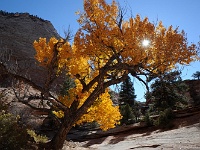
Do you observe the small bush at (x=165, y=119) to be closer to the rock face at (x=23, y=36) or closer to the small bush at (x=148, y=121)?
the small bush at (x=148, y=121)

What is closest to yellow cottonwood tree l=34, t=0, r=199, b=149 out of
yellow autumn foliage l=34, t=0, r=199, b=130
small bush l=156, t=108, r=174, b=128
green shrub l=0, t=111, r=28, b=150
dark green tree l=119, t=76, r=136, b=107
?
yellow autumn foliage l=34, t=0, r=199, b=130

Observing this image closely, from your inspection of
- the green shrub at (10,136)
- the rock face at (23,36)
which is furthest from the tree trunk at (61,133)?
the rock face at (23,36)

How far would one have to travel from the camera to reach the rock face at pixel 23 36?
53.7 m

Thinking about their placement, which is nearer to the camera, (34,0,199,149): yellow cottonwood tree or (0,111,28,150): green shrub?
(0,111,28,150): green shrub

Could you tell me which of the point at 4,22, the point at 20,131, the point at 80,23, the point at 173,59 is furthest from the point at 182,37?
the point at 4,22

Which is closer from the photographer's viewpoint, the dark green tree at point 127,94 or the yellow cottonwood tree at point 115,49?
the yellow cottonwood tree at point 115,49

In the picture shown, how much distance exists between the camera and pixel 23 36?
2616 inches

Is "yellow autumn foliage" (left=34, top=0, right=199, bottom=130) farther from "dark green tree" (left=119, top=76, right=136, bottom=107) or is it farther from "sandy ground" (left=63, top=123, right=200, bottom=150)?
"dark green tree" (left=119, top=76, right=136, bottom=107)

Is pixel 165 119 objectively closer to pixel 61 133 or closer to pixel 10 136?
pixel 61 133

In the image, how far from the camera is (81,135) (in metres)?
34.2

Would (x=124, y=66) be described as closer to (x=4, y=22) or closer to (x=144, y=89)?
(x=144, y=89)

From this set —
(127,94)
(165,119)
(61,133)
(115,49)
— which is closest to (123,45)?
(115,49)

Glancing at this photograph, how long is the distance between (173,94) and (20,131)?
82.3 feet

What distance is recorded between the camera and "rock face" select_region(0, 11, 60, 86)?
53.7 m
